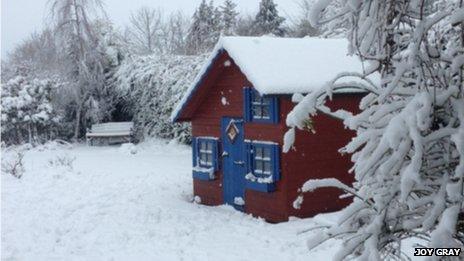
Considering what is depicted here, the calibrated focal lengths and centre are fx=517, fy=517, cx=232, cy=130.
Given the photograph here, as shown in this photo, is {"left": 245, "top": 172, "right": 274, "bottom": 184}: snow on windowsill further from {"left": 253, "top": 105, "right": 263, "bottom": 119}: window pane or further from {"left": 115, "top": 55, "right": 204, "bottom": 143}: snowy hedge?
{"left": 115, "top": 55, "right": 204, "bottom": 143}: snowy hedge

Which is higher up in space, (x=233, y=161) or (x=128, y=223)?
(x=233, y=161)

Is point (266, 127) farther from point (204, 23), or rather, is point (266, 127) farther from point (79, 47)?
point (204, 23)

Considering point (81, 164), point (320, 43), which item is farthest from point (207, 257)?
point (81, 164)

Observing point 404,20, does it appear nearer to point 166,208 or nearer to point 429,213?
point 429,213

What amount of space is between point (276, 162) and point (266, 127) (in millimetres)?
780

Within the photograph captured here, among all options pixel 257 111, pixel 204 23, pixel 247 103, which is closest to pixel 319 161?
pixel 257 111

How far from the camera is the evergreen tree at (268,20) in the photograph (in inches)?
1570

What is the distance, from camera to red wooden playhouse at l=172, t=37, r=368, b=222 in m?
10.2

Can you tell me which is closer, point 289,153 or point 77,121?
point 289,153

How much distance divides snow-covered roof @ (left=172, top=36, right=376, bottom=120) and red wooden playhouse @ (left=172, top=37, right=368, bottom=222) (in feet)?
0.07

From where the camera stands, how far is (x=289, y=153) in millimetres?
10281

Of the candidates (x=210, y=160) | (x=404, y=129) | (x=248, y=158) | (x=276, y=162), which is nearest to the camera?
(x=404, y=129)

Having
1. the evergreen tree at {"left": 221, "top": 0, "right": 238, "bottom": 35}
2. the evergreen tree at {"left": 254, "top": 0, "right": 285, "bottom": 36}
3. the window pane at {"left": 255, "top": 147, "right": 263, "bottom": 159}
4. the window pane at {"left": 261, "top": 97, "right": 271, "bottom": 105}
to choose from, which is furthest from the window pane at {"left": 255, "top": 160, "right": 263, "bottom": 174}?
the evergreen tree at {"left": 221, "top": 0, "right": 238, "bottom": 35}

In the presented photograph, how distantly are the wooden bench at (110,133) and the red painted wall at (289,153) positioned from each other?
41.8 feet
